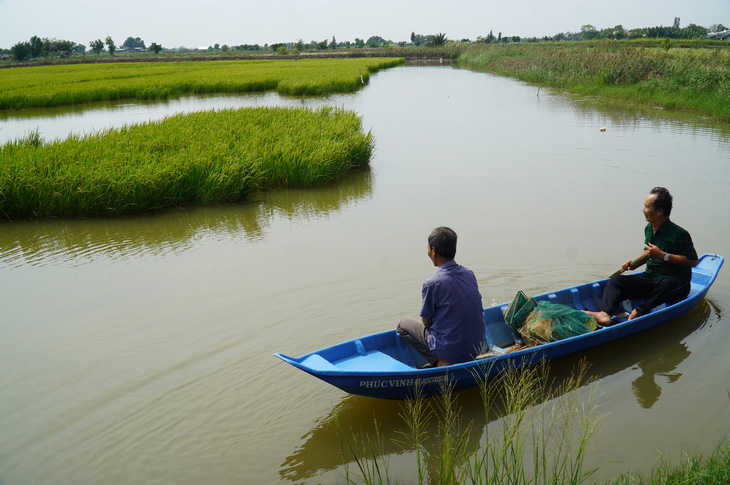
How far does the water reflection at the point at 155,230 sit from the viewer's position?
7.20m

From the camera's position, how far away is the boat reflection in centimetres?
352

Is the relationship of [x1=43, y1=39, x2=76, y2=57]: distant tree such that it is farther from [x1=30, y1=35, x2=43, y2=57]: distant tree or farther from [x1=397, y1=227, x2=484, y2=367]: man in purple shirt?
[x1=397, y1=227, x2=484, y2=367]: man in purple shirt

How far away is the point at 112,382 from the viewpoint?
437cm

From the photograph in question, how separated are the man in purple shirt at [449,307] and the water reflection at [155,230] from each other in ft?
14.2

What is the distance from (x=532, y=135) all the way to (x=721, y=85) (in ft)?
22.3

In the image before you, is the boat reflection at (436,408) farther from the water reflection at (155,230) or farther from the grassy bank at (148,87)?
the grassy bank at (148,87)

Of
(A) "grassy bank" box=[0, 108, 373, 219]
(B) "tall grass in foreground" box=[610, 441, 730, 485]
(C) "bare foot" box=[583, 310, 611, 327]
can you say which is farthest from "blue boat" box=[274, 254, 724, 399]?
(A) "grassy bank" box=[0, 108, 373, 219]

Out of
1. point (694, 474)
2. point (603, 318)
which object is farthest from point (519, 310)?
point (694, 474)

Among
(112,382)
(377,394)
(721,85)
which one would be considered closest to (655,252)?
(377,394)

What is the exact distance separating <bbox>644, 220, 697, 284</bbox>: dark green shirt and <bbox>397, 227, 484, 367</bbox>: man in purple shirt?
6.59 feet

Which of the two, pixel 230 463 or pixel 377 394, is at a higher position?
pixel 377 394

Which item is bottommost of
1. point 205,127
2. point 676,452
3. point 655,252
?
point 676,452

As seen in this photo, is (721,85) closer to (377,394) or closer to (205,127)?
(205,127)

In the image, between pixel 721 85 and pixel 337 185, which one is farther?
pixel 721 85
